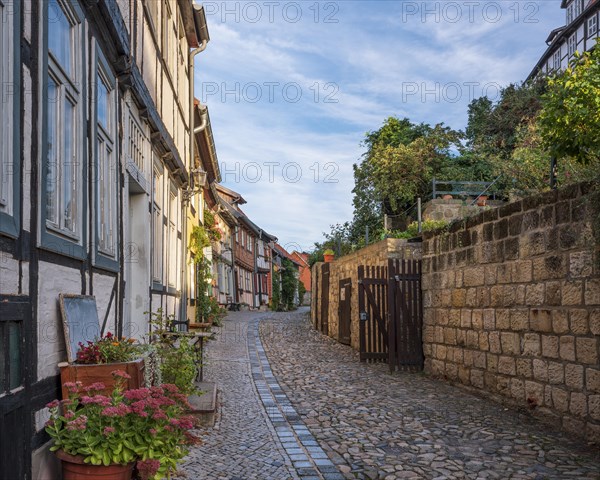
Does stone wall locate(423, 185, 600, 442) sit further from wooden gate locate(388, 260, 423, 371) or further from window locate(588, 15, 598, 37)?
window locate(588, 15, 598, 37)

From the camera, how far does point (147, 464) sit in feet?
11.1

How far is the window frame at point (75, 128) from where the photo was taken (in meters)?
3.51

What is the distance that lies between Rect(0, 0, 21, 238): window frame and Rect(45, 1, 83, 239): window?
514mm

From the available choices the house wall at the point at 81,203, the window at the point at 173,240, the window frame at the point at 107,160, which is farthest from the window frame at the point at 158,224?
the window frame at the point at 107,160

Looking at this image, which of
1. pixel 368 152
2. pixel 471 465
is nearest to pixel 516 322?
pixel 471 465

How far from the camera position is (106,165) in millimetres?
5480

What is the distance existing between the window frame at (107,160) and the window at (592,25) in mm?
27543

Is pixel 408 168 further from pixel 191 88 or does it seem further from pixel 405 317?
pixel 405 317

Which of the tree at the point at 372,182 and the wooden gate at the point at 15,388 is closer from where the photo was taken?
the wooden gate at the point at 15,388

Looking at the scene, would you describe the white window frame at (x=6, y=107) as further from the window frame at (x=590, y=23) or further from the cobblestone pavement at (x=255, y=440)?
the window frame at (x=590, y=23)

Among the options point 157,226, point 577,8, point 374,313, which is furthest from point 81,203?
point 577,8

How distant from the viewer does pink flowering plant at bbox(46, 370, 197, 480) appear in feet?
10.8

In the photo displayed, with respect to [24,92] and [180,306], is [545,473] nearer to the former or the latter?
[24,92]

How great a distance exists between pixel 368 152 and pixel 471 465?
1483 cm
